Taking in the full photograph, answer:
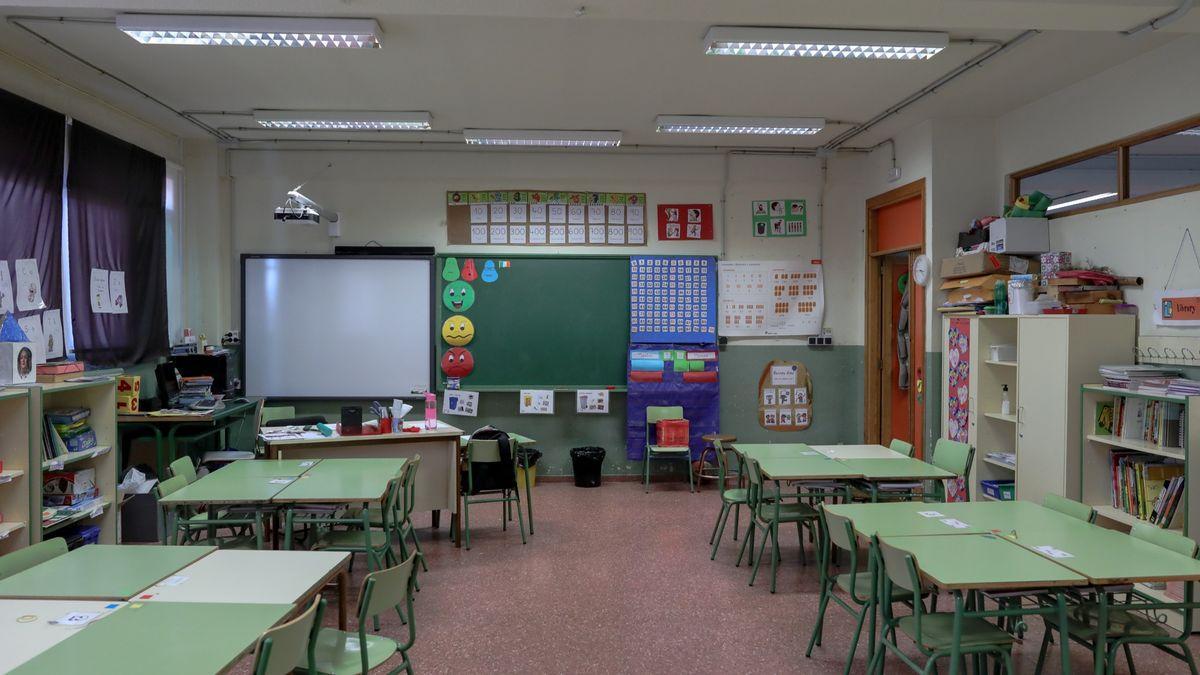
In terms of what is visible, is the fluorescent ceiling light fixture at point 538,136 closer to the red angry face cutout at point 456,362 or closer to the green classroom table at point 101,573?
the red angry face cutout at point 456,362

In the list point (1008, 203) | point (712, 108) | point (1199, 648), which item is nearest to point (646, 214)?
point (712, 108)

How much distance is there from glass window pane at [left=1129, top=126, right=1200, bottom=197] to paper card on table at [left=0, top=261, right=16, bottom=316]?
721 cm

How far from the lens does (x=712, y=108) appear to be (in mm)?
5871

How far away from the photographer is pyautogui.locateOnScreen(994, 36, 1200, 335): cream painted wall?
427 cm

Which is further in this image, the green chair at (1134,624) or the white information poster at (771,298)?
the white information poster at (771,298)

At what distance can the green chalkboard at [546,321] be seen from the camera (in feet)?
23.7

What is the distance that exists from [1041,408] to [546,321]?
4381mm

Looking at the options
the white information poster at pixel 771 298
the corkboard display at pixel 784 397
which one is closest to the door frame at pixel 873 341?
the white information poster at pixel 771 298

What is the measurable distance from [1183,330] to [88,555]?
5.75 m

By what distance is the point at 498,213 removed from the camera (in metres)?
7.29

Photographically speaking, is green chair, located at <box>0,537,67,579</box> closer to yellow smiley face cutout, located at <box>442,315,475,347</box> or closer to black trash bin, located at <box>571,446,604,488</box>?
yellow smiley face cutout, located at <box>442,315,475,347</box>

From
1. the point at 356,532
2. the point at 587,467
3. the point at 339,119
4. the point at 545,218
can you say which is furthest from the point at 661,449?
the point at 339,119

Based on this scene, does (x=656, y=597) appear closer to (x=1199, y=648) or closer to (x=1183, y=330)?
(x=1199, y=648)

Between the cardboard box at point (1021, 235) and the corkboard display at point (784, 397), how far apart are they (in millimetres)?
2541
